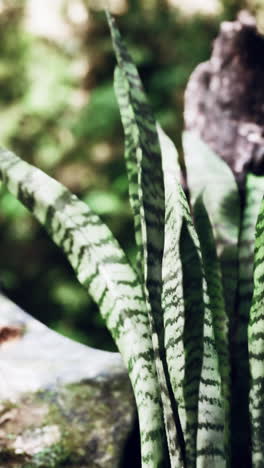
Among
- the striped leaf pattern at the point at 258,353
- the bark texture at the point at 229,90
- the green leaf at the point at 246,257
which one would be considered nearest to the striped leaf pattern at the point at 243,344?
the green leaf at the point at 246,257

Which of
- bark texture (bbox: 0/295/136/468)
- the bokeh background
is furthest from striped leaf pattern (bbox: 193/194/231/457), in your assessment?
the bokeh background

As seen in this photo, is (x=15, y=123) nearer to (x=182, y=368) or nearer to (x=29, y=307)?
(x=29, y=307)

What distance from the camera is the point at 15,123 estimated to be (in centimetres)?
237

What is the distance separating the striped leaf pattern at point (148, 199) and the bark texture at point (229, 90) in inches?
13.3

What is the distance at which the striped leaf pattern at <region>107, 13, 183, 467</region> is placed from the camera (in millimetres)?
677

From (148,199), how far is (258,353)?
242mm

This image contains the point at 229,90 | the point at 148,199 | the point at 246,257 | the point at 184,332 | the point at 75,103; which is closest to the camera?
the point at 184,332

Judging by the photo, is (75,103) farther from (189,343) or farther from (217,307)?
(189,343)

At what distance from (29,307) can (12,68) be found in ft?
3.58

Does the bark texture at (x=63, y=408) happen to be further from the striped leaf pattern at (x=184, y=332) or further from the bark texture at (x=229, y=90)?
the bark texture at (x=229, y=90)

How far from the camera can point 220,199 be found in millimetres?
962

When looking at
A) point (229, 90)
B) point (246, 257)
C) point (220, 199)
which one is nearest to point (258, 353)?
point (246, 257)

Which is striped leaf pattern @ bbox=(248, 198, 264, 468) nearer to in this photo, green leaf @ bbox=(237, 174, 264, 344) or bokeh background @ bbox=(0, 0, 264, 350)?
green leaf @ bbox=(237, 174, 264, 344)

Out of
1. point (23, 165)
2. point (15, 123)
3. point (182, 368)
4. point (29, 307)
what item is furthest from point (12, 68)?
point (182, 368)
